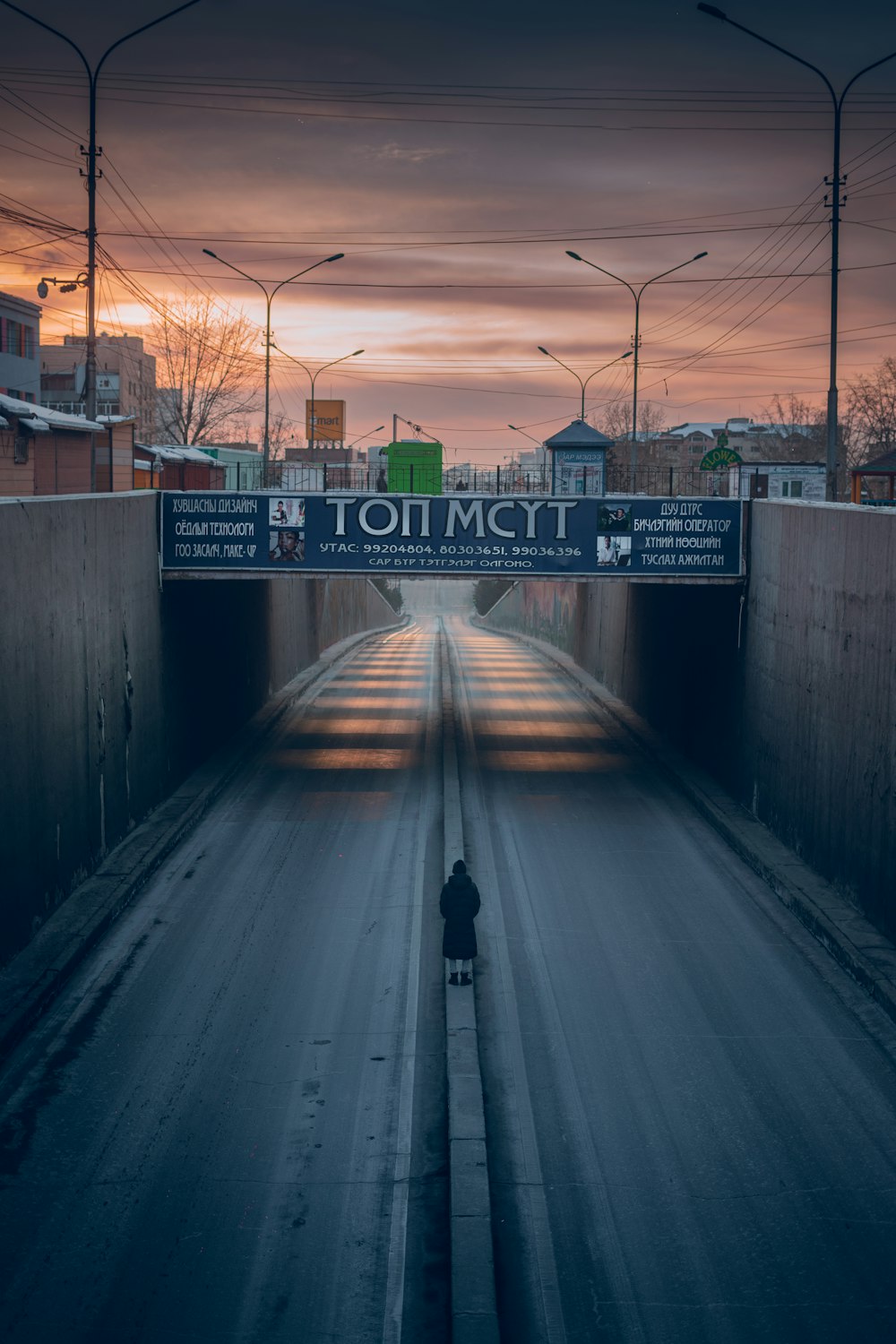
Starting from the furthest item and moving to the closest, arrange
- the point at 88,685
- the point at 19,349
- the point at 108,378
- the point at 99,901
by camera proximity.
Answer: the point at 108,378 → the point at 19,349 → the point at 88,685 → the point at 99,901

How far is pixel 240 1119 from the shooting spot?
11.1 metres

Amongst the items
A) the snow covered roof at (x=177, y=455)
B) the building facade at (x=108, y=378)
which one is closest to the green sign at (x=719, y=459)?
the snow covered roof at (x=177, y=455)

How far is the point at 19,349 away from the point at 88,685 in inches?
1721

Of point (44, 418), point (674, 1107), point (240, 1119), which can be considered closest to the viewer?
point (240, 1119)

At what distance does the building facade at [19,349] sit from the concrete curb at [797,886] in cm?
3688

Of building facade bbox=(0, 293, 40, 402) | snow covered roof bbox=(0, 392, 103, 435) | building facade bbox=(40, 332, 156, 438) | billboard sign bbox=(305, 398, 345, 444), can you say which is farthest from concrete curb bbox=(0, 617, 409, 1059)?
billboard sign bbox=(305, 398, 345, 444)

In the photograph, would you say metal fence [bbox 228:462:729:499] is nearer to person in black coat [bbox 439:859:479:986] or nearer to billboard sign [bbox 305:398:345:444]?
person in black coat [bbox 439:859:479:986]

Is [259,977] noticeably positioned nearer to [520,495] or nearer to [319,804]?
[319,804]

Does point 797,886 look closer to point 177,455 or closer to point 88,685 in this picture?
point 88,685

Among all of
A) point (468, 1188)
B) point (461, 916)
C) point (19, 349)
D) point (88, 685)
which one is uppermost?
point (19, 349)

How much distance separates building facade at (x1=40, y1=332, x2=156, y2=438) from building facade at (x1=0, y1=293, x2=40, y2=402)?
2468cm

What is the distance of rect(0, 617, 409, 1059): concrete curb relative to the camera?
1318 centimetres

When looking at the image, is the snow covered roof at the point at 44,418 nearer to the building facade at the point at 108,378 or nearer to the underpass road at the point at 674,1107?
the underpass road at the point at 674,1107

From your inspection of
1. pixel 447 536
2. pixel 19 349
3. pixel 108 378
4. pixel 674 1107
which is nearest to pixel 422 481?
pixel 447 536
